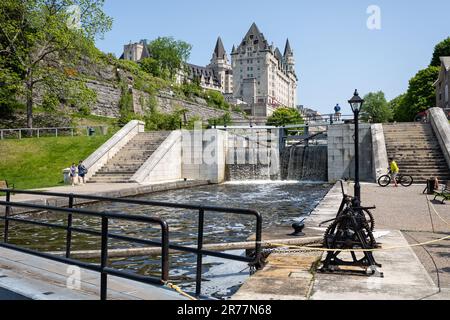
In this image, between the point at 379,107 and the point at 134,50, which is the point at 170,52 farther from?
the point at 379,107

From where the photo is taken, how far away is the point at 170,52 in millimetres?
106312

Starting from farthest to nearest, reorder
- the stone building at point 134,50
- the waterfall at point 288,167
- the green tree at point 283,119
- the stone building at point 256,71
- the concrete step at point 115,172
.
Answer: the stone building at point 256,71 → the stone building at point 134,50 → the green tree at point 283,119 → the waterfall at point 288,167 → the concrete step at point 115,172

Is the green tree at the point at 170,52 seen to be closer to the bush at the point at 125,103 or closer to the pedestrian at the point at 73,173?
the bush at the point at 125,103

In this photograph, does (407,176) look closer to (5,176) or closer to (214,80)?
(5,176)

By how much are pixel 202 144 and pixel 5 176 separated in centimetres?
1195

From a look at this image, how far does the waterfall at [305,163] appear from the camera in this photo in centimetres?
2884

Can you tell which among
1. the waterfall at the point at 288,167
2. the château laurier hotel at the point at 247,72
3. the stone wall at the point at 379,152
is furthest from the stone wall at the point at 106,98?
the château laurier hotel at the point at 247,72

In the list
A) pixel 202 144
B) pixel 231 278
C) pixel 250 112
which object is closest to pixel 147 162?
pixel 202 144

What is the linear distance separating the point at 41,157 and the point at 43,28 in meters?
11.3

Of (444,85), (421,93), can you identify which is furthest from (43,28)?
(421,93)

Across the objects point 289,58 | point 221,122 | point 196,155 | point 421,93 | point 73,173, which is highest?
point 289,58

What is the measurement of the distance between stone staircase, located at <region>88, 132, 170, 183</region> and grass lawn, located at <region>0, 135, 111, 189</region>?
2.04m

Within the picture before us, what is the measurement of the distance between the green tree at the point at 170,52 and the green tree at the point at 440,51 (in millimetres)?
57374

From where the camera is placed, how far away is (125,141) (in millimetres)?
29531
